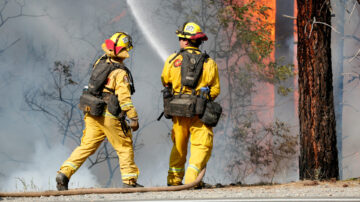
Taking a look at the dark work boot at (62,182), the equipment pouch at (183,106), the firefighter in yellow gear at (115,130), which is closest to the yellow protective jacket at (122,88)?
the firefighter in yellow gear at (115,130)

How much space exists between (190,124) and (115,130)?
0.93 metres

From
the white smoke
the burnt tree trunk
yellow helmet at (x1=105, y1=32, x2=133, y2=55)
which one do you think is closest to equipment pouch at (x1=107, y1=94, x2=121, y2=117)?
yellow helmet at (x1=105, y1=32, x2=133, y2=55)

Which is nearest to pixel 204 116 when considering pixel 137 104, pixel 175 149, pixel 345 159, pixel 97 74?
pixel 175 149

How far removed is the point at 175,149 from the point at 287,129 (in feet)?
17.3

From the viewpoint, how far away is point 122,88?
730 cm

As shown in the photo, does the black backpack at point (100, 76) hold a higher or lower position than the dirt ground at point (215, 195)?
higher

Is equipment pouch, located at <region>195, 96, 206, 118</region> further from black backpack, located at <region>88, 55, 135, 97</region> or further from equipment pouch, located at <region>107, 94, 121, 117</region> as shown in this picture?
equipment pouch, located at <region>107, 94, 121, 117</region>

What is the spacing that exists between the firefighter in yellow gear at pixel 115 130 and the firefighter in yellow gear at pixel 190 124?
1.94 ft

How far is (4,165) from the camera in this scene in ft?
39.8

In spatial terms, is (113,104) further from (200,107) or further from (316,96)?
(316,96)

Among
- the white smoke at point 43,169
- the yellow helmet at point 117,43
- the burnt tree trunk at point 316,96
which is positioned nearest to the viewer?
the yellow helmet at point 117,43

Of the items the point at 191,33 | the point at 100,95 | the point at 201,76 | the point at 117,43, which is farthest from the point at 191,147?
the point at 117,43

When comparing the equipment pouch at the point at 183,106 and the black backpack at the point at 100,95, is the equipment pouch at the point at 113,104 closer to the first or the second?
the black backpack at the point at 100,95

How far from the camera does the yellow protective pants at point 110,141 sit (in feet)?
24.0
